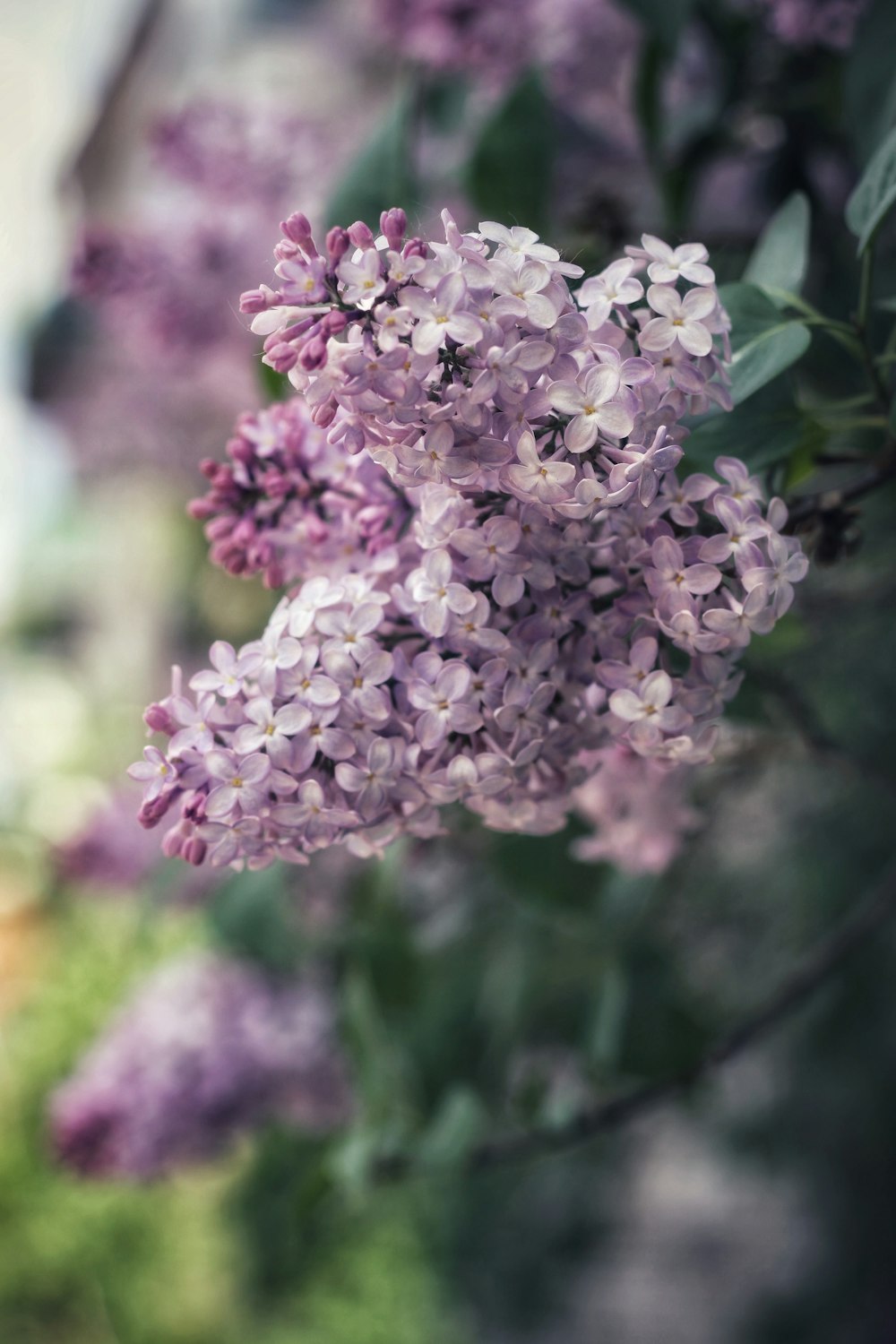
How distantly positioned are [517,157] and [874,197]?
1.14 feet

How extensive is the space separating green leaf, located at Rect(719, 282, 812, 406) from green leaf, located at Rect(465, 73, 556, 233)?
34cm

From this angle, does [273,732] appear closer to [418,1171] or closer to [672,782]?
[672,782]

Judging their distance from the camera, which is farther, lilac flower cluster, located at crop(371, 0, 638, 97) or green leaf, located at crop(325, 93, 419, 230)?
lilac flower cluster, located at crop(371, 0, 638, 97)

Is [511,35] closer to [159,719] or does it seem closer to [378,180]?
[378,180]

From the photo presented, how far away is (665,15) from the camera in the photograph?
2.02 feet

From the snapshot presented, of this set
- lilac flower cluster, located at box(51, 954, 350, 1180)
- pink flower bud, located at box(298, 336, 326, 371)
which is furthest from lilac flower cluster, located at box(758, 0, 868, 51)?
lilac flower cluster, located at box(51, 954, 350, 1180)

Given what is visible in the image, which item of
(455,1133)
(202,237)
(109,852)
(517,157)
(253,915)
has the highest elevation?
(517,157)

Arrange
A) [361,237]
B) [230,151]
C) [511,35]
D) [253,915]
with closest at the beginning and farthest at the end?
[361,237] < [511,35] < [253,915] < [230,151]

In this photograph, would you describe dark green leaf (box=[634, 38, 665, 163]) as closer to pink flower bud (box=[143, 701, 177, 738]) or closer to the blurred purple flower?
pink flower bud (box=[143, 701, 177, 738])

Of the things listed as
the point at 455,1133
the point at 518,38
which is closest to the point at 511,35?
the point at 518,38

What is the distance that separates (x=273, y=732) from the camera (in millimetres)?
337

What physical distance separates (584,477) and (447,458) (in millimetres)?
37

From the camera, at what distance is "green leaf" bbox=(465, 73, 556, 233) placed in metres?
0.70

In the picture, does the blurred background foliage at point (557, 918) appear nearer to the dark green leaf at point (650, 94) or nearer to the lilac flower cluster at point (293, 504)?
the dark green leaf at point (650, 94)
